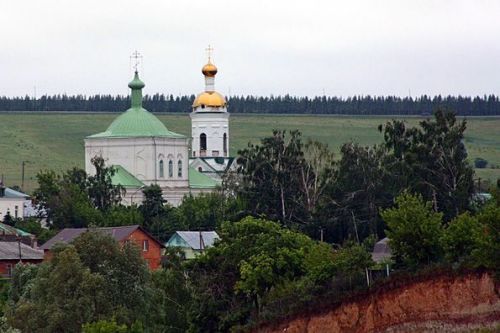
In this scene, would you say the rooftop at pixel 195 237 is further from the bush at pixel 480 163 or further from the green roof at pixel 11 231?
the bush at pixel 480 163

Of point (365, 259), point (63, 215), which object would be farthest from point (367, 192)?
point (365, 259)

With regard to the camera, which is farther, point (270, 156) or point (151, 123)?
point (151, 123)

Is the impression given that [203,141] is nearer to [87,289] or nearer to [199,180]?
[199,180]

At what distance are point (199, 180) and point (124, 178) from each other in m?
7.42

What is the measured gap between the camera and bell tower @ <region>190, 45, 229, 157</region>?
149 m

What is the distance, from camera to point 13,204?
133 metres

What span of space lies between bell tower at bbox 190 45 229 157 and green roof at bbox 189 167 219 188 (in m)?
7.63

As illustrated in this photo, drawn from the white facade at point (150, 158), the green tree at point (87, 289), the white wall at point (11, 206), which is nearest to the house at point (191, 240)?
the white wall at point (11, 206)

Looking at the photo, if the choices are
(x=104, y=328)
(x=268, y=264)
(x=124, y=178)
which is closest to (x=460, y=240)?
(x=268, y=264)

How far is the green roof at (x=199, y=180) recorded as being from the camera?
13775 centimetres

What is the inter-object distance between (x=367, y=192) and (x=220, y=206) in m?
17.7

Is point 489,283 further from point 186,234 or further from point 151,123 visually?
point 151,123

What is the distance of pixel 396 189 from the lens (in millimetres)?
92938

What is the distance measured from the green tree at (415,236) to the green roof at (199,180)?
78.6m
